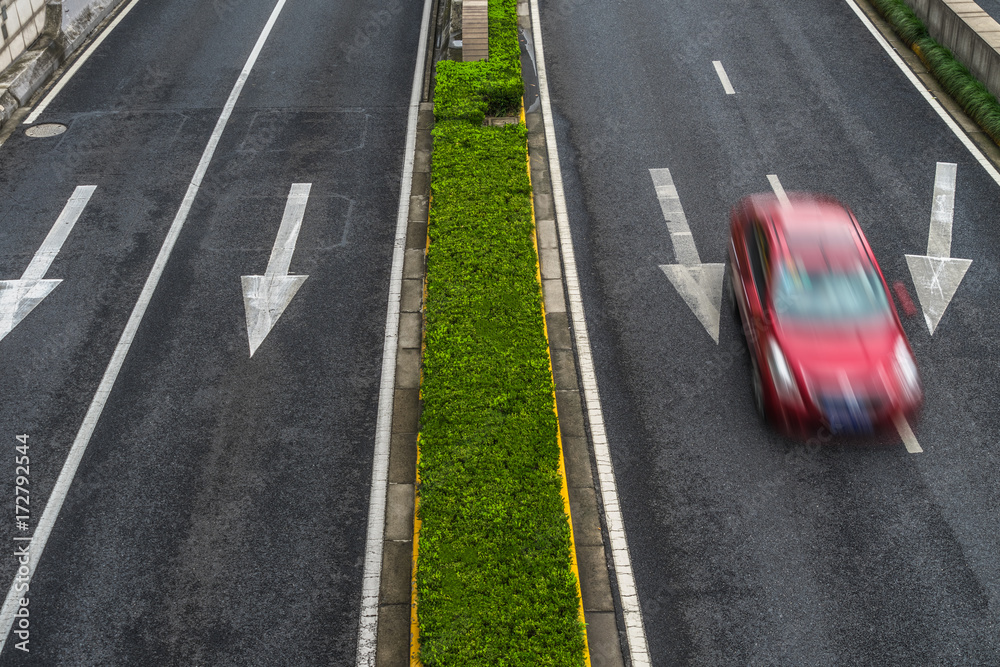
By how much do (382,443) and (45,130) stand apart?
11804 millimetres

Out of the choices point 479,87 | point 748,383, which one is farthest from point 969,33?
point 748,383

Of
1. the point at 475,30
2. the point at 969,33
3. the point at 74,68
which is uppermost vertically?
the point at 475,30

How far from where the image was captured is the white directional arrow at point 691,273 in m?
13.3

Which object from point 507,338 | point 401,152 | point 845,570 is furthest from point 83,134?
point 845,570

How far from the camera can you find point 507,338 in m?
12.0

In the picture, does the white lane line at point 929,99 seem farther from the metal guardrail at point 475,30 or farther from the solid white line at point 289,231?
the solid white line at point 289,231

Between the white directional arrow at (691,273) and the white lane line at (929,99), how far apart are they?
5.92 meters

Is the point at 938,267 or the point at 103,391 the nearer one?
the point at 103,391

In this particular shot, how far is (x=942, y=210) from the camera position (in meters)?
15.1

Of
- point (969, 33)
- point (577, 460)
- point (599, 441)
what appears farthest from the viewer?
point (969, 33)

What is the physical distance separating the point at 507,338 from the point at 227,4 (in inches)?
638

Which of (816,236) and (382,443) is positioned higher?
(816,236)

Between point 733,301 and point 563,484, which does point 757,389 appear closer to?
point 733,301

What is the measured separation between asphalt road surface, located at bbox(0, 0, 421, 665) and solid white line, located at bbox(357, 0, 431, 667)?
0.13 metres
